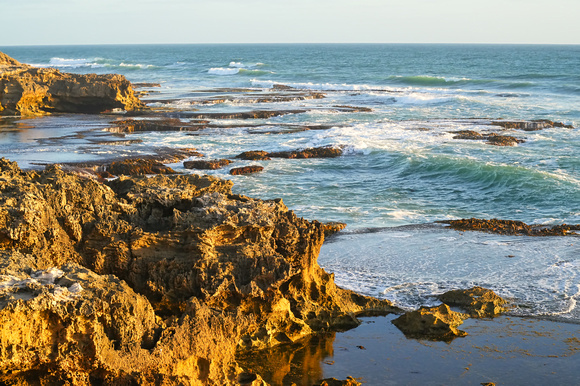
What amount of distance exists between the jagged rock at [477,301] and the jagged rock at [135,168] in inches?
460

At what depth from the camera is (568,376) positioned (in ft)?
21.8

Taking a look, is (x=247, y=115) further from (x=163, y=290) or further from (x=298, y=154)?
(x=163, y=290)

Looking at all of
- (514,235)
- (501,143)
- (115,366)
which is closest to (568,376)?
(115,366)

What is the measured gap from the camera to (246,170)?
64.7 ft

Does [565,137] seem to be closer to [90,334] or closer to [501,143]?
[501,143]

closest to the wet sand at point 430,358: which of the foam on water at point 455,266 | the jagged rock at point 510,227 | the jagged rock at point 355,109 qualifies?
the foam on water at point 455,266

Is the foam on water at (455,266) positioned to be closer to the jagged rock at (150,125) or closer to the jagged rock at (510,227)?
the jagged rock at (510,227)

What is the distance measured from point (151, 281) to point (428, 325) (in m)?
3.35

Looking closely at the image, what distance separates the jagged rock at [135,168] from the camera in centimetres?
1844

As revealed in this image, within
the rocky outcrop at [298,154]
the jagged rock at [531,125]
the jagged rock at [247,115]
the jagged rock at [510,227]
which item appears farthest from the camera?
the jagged rock at [247,115]

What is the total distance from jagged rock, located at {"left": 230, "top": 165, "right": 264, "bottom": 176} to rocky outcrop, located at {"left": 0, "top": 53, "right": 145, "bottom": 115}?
15.6 m

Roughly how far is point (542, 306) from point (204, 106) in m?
31.7

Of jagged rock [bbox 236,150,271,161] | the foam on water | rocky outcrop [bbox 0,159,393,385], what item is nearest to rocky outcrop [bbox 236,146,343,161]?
jagged rock [bbox 236,150,271,161]

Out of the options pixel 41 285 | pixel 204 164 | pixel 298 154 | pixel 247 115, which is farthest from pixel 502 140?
pixel 41 285
